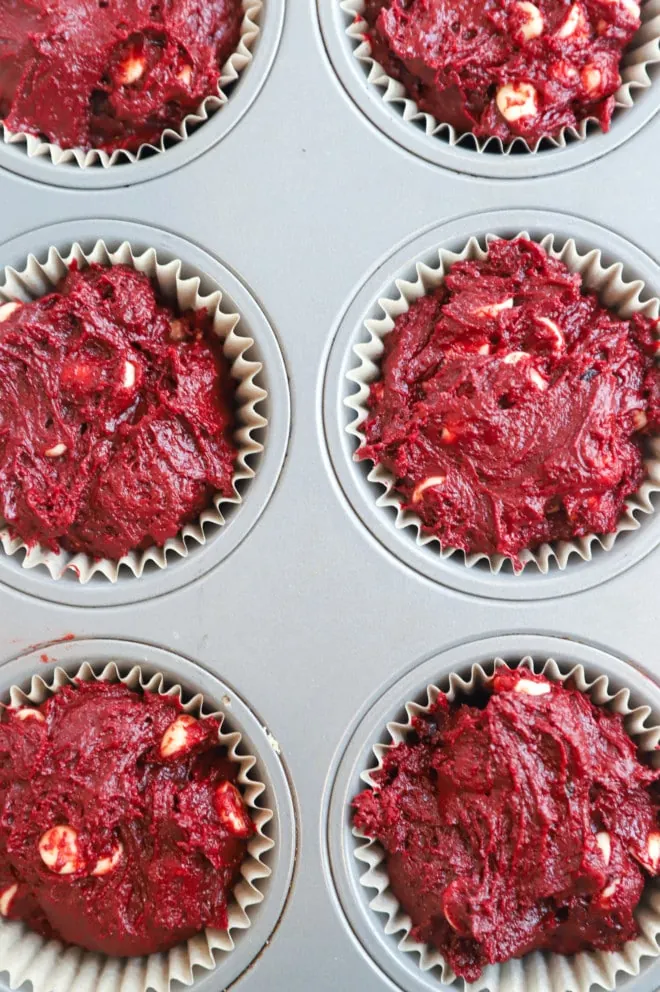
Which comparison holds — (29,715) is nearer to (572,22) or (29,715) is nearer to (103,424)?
(103,424)

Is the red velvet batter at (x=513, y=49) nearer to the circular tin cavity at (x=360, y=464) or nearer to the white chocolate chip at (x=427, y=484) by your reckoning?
the circular tin cavity at (x=360, y=464)

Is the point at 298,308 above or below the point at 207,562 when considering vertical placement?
above

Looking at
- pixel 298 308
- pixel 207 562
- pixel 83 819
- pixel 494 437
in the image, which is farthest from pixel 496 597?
pixel 83 819

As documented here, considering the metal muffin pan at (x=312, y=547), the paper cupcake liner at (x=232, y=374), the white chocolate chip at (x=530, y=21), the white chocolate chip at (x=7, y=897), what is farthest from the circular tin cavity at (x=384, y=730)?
the white chocolate chip at (x=530, y=21)

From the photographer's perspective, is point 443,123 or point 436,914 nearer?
point 436,914

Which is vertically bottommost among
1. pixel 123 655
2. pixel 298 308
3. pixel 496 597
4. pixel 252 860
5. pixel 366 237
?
pixel 252 860

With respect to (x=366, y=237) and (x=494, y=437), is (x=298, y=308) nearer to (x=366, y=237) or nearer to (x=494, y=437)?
(x=366, y=237)
